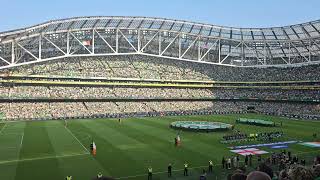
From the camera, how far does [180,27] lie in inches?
3804

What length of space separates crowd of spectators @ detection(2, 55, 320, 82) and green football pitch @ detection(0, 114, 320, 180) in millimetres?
40802

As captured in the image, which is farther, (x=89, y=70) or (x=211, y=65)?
(x=211, y=65)

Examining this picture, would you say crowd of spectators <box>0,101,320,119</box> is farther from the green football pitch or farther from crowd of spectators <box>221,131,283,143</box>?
crowd of spectators <box>221,131,283,143</box>

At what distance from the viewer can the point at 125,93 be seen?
298 feet

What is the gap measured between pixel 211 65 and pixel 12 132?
74002 mm

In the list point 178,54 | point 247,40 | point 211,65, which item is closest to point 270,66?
point 247,40

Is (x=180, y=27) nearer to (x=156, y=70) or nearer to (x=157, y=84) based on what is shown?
(x=156, y=70)

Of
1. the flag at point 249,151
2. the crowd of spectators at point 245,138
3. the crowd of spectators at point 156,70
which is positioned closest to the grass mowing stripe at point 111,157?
the flag at point 249,151

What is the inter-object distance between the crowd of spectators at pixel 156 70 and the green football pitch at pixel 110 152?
4080cm

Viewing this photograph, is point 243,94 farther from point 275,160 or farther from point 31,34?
point 275,160

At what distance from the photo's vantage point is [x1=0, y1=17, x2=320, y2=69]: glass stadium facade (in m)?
85.6

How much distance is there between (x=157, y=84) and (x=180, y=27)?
1771cm

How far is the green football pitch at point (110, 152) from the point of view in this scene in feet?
89.8

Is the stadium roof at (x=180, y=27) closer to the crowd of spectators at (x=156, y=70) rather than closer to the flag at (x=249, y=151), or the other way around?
the crowd of spectators at (x=156, y=70)
